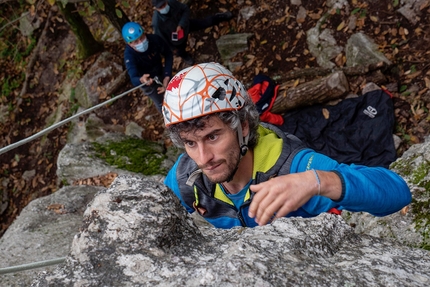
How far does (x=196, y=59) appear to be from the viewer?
9484 millimetres

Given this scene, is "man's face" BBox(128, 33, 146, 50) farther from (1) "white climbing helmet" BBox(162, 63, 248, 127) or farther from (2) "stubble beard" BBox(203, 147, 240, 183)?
(2) "stubble beard" BBox(203, 147, 240, 183)

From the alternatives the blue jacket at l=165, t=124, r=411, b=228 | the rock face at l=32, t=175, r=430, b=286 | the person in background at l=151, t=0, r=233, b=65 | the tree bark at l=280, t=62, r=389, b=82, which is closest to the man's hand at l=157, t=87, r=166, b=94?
the person in background at l=151, t=0, r=233, b=65

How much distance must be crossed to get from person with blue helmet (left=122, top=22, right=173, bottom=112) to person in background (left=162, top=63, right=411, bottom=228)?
4.16m

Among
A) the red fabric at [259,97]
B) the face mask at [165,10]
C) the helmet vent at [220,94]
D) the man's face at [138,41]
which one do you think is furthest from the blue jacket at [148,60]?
the helmet vent at [220,94]

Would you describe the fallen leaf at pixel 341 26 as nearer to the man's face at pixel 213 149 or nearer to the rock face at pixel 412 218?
the rock face at pixel 412 218

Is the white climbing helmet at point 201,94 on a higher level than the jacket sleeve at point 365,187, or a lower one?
higher

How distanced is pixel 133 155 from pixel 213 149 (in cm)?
471

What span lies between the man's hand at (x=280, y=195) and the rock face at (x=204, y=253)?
0.18 metres

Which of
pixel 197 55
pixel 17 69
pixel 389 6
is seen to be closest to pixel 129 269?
pixel 389 6

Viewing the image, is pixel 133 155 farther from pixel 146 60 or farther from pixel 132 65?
pixel 146 60

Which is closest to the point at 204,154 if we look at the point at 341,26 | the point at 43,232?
the point at 43,232

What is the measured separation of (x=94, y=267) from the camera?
72.9 inches

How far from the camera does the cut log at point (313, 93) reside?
22.9ft

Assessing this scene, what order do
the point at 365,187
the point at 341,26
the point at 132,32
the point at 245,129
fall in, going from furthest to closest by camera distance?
the point at 341,26 < the point at 132,32 < the point at 245,129 < the point at 365,187
